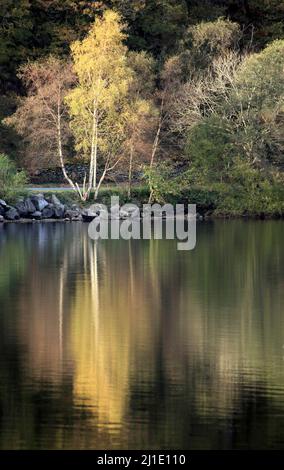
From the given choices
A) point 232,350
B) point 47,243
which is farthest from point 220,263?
point 232,350

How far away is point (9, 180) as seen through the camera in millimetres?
39125

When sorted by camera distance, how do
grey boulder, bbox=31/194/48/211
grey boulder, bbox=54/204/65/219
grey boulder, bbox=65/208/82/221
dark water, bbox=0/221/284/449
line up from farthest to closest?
grey boulder, bbox=65/208/82/221 < grey boulder, bbox=54/204/65/219 < grey boulder, bbox=31/194/48/211 < dark water, bbox=0/221/284/449

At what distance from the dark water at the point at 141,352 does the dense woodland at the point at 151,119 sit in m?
15.6

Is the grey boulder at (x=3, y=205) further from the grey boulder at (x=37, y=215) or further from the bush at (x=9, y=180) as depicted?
the grey boulder at (x=37, y=215)

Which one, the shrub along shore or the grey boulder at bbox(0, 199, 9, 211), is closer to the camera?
the grey boulder at bbox(0, 199, 9, 211)

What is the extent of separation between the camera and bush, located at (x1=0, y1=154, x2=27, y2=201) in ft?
127

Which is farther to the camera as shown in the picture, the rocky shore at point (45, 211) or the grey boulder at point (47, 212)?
the grey boulder at point (47, 212)

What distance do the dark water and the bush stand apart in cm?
Result: 1338

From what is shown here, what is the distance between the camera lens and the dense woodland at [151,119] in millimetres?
40531

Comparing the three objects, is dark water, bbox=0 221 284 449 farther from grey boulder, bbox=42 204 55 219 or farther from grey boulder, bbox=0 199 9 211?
grey boulder, bbox=42 204 55 219

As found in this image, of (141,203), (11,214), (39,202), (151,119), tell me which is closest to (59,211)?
(39,202)

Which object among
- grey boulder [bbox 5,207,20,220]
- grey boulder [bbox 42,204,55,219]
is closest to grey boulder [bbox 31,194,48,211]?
grey boulder [bbox 42,204,55,219]

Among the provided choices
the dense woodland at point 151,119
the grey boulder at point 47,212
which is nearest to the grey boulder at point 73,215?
the grey boulder at point 47,212

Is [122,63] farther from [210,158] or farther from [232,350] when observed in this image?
[232,350]
